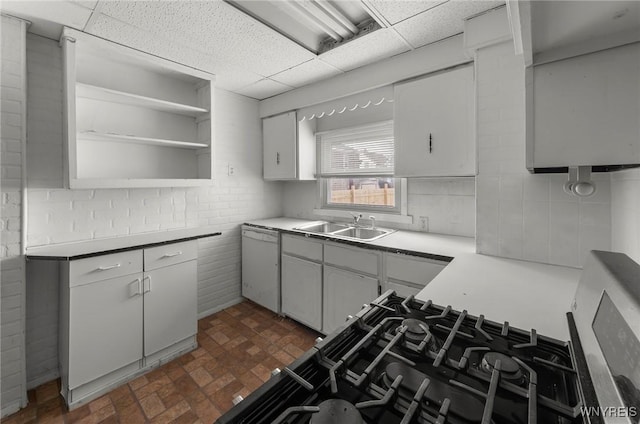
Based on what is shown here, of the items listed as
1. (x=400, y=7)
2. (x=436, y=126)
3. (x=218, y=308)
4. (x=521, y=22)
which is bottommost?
(x=218, y=308)

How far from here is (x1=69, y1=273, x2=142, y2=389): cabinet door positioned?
183cm

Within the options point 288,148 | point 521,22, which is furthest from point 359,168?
point 521,22

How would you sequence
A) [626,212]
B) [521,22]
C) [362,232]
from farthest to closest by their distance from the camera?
[362,232]
[626,212]
[521,22]

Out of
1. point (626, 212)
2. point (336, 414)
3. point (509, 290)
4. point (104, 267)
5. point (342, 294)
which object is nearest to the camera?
point (336, 414)

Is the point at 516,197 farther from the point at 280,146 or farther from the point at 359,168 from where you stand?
the point at 280,146

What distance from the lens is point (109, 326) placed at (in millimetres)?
1958

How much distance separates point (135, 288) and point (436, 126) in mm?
2546

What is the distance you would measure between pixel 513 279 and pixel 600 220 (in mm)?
620

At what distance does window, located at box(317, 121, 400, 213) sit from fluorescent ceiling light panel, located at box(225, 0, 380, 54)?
3.16 ft

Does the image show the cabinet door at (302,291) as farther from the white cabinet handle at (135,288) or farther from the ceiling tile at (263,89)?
the ceiling tile at (263,89)

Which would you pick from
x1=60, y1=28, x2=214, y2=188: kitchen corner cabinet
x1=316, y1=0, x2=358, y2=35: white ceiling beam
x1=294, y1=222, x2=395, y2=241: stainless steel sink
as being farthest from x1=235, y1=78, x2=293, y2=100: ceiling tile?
x1=294, y1=222, x2=395, y2=241: stainless steel sink

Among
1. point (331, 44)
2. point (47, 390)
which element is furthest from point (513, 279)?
point (47, 390)

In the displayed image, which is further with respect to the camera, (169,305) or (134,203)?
(134,203)

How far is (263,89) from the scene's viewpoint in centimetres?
313
